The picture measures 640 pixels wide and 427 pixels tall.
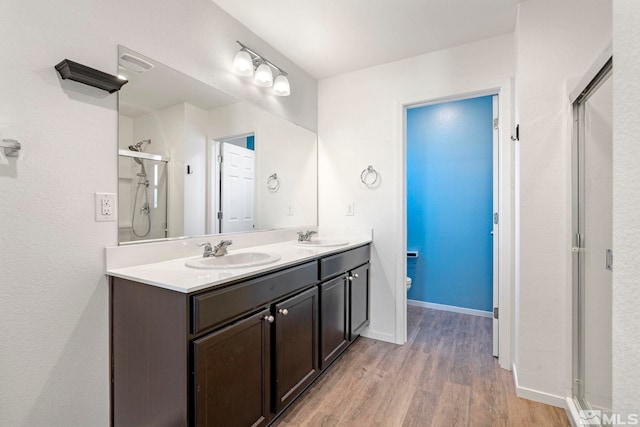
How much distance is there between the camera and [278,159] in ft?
8.29

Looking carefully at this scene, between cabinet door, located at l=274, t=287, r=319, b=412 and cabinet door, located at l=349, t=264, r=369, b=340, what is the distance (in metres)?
0.52

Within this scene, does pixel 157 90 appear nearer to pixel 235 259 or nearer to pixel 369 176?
pixel 235 259

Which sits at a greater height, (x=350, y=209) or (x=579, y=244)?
(x=350, y=209)

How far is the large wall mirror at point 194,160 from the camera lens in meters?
1.47

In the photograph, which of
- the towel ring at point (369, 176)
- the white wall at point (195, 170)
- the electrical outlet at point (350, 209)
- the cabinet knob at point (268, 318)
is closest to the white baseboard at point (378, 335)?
the electrical outlet at point (350, 209)

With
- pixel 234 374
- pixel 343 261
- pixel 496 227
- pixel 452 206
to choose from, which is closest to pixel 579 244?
pixel 496 227

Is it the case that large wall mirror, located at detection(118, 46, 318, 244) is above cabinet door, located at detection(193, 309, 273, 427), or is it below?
above

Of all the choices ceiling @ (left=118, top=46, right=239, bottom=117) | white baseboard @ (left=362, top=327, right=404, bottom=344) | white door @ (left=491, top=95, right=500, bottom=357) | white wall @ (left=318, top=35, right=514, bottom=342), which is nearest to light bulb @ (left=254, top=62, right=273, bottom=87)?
ceiling @ (left=118, top=46, right=239, bottom=117)

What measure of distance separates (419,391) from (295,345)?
85 cm

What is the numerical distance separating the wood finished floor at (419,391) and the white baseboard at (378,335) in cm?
5

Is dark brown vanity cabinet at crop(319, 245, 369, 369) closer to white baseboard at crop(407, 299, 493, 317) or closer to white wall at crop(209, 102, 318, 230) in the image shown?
white wall at crop(209, 102, 318, 230)

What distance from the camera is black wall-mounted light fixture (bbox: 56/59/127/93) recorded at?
118cm

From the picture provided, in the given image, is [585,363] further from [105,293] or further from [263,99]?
[263,99]

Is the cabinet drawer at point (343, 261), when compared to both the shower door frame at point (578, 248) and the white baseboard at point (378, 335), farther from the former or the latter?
the shower door frame at point (578, 248)
